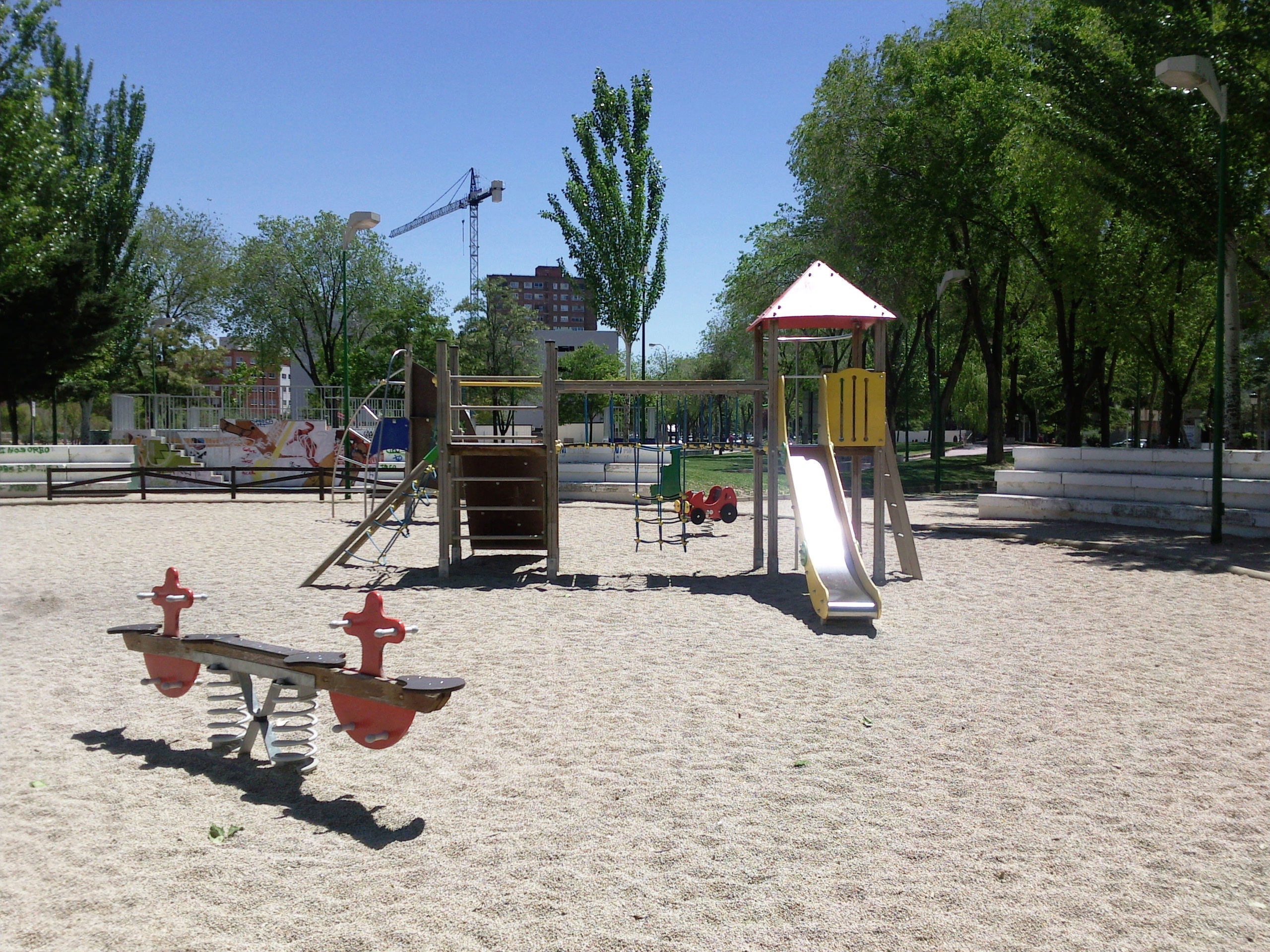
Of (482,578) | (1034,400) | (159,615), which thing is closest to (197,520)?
(482,578)

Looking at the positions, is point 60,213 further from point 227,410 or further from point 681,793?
point 681,793

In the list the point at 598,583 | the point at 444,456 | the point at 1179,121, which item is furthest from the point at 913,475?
the point at 444,456

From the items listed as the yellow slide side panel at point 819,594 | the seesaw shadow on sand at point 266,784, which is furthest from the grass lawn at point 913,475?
the seesaw shadow on sand at point 266,784

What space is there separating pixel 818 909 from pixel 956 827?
3.41 ft

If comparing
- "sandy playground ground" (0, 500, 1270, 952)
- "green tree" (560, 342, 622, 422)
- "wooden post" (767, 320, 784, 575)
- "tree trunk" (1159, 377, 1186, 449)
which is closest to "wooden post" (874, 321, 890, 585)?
"wooden post" (767, 320, 784, 575)

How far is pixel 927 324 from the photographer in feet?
108

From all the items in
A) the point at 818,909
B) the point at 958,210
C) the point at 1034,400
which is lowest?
the point at 818,909

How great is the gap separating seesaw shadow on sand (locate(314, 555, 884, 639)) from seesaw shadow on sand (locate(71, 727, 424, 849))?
556 cm

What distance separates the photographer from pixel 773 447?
37.7ft

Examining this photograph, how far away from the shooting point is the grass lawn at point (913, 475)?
93.6 feet

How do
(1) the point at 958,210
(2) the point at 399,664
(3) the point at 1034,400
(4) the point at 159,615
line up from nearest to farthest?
(2) the point at 399,664
(4) the point at 159,615
(1) the point at 958,210
(3) the point at 1034,400

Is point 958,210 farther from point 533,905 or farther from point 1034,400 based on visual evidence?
point 1034,400

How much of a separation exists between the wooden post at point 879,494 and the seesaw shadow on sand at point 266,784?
7832mm

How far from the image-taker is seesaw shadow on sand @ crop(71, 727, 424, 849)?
4.09 m
